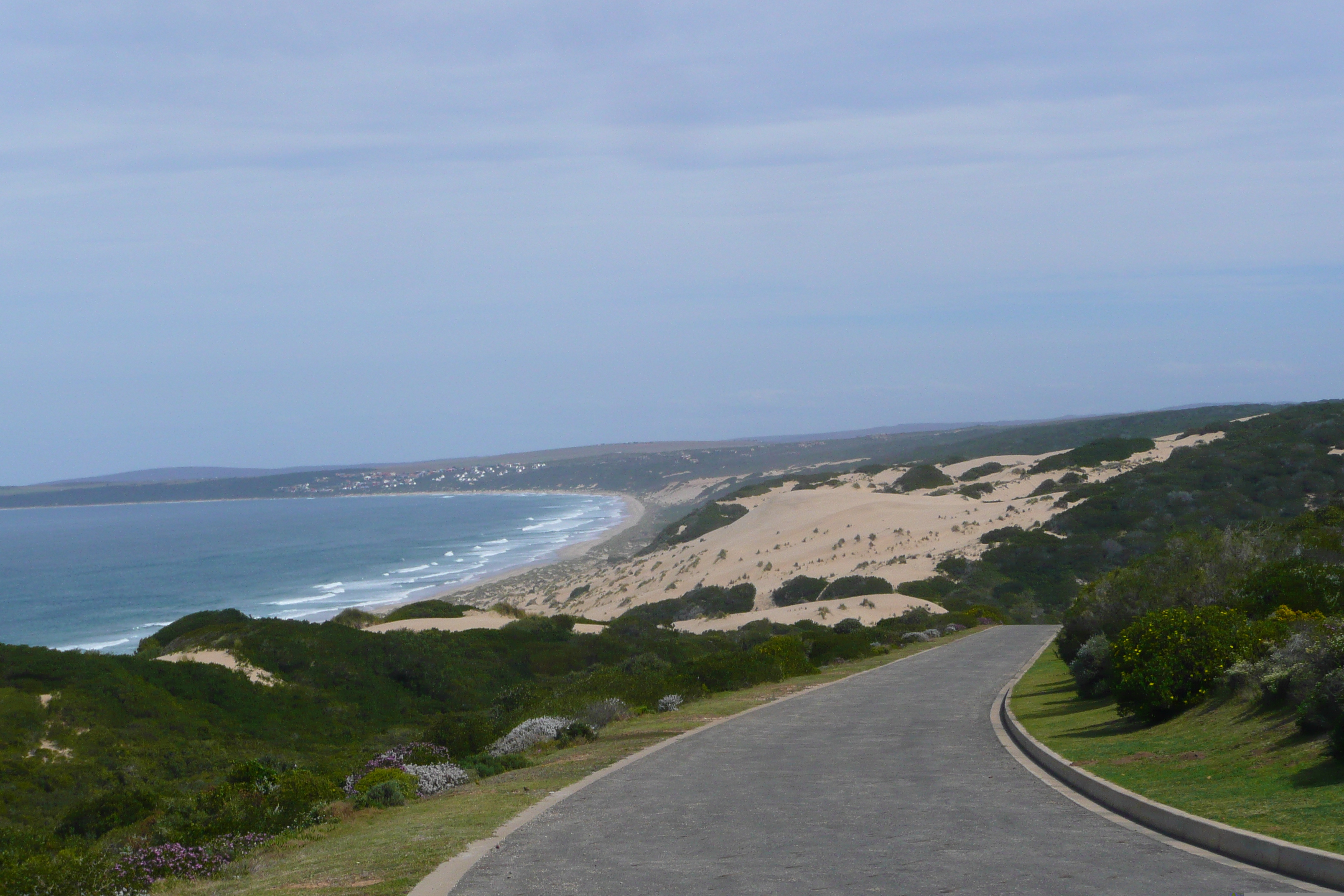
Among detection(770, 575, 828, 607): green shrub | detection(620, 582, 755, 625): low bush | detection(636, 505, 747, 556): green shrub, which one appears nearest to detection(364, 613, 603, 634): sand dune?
detection(620, 582, 755, 625): low bush

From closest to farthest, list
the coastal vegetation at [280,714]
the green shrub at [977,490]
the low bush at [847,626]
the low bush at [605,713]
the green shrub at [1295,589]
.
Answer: the coastal vegetation at [280,714], the green shrub at [1295,589], the low bush at [605,713], the low bush at [847,626], the green shrub at [977,490]

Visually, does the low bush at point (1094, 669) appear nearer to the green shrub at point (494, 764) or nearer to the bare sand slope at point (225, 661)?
the green shrub at point (494, 764)

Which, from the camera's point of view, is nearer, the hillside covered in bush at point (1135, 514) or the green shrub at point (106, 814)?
the green shrub at point (106, 814)

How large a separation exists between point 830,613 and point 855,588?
22.7ft

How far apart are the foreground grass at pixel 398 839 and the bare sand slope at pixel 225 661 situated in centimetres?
1963

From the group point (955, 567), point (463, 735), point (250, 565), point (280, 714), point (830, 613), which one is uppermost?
point (463, 735)

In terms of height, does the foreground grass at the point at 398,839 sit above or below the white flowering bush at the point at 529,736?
above

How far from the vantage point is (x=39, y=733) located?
80.7ft

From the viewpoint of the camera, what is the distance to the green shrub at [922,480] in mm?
89625

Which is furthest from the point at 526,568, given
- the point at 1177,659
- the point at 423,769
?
the point at 1177,659

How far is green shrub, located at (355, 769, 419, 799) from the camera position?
40.9 feet

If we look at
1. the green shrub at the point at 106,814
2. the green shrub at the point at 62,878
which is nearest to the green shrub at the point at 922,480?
the green shrub at the point at 106,814

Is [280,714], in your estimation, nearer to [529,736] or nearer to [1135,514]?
[529,736]

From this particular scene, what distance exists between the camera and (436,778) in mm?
13109
